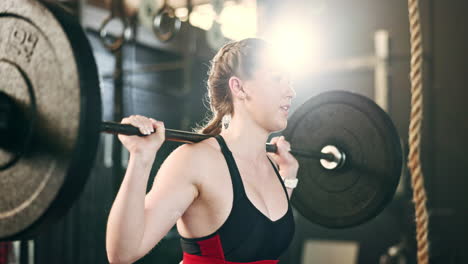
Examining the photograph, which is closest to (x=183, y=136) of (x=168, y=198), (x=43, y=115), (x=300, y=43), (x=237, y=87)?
(x=168, y=198)

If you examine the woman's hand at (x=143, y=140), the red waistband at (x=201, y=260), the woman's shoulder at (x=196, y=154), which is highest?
the woman's hand at (x=143, y=140)

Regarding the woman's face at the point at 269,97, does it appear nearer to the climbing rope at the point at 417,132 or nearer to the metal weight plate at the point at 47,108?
the climbing rope at the point at 417,132

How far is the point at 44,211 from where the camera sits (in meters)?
0.89

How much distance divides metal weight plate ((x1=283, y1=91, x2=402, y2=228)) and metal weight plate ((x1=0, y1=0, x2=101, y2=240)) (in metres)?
1.10

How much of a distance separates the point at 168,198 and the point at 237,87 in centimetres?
42

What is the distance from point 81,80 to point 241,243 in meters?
0.68

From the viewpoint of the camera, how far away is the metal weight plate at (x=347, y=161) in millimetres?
1746

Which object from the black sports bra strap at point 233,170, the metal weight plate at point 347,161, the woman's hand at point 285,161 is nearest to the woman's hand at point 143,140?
the black sports bra strap at point 233,170

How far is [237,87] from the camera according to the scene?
4.92 feet

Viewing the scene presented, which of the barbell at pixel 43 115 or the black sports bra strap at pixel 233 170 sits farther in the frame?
the black sports bra strap at pixel 233 170

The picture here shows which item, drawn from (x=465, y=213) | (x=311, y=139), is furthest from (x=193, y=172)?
(x=465, y=213)

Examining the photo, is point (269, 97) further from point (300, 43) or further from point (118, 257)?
point (300, 43)

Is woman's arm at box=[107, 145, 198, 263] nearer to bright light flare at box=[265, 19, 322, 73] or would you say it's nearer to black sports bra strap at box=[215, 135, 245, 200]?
black sports bra strap at box=[215, 135, 245, 200]

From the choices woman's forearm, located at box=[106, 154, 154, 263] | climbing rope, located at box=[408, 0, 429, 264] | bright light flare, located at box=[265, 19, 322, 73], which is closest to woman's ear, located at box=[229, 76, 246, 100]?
woman's forearm, located at box=[106, 154, 154, 263]
